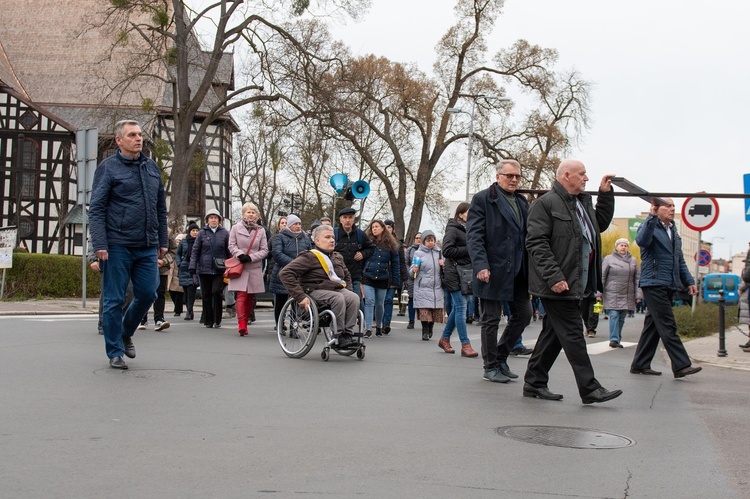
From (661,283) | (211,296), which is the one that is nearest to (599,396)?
(661,283)

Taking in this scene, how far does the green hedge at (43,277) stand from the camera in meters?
22.2

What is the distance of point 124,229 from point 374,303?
790 centimetres

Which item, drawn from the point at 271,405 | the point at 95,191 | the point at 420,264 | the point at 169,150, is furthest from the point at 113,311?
the point at 169,150

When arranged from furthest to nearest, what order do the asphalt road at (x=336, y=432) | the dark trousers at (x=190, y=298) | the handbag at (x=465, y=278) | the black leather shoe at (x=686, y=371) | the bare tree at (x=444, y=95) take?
1. the bare tree at (x=444, y=95)
2. the dark trousers at (x=190, y=298)
3. the handbag at (x=465, y=278)
4. the black leather shoe at (x=686, y=371)
5. the asphalt road at (x=336, y=432)

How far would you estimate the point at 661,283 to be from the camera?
1030 cm

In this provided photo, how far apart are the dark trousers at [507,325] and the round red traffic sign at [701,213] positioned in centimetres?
758

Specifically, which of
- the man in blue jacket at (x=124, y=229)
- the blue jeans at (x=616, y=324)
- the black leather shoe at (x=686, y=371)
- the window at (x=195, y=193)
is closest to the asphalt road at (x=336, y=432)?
the black leather shoe at (x=686, y=371)

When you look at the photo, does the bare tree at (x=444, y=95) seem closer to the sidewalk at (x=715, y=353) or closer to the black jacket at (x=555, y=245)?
the sidewalk at (x=715, y=353)

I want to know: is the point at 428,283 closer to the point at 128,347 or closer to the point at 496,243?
the point at 496,243

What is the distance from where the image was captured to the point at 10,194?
150ft

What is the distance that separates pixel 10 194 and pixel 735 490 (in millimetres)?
45222

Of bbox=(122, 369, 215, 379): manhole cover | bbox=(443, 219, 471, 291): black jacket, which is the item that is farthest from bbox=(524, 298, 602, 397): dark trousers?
bbox=(443, 219, 471, 291): black jacket

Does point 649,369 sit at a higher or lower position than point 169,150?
lower

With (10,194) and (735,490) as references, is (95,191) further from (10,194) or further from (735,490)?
(10,194)
